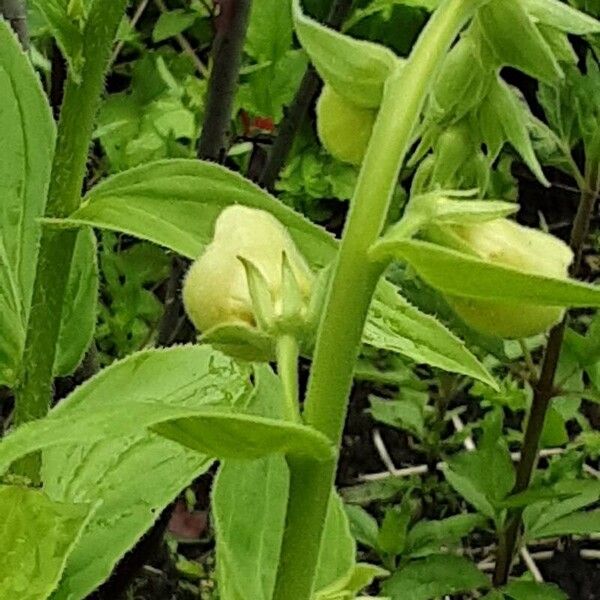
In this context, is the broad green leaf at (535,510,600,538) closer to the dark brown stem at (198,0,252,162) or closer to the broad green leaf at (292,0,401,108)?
the dark brown stem at (198,0,252,162)

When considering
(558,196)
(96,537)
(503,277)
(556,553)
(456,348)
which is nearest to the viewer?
(503,277)

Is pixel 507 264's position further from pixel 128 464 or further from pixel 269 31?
pixel 269 31

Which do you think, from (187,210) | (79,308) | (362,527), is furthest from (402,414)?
(187,210)

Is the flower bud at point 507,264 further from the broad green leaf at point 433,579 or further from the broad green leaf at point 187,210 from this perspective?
the broad green leaf at point 433,579

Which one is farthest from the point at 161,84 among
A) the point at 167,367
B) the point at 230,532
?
the point at 230,532

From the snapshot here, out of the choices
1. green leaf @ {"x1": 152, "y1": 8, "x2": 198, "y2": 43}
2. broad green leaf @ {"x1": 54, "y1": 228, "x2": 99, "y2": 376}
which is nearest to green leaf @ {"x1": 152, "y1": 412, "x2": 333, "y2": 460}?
broad green leaf @ {"x1": 54, "y1": 228, "x2": 99, "y2": 376}

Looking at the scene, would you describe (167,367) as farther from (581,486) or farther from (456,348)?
(581,486)
